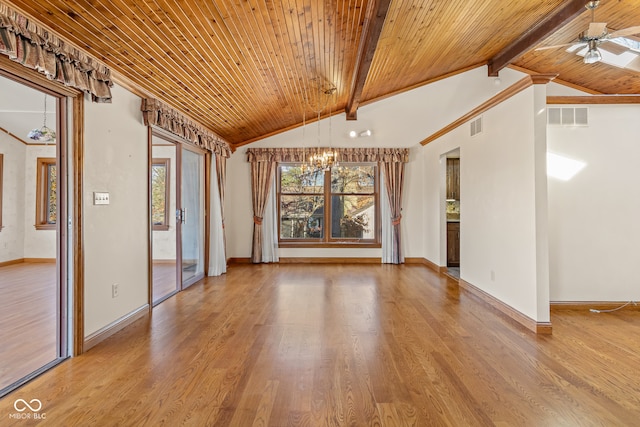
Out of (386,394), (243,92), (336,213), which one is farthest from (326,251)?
(386,394)

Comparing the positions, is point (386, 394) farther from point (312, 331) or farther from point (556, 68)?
point (556, 68)

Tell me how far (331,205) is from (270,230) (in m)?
1.45

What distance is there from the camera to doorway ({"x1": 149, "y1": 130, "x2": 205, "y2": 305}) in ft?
16.3

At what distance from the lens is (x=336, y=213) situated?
7.42 meters

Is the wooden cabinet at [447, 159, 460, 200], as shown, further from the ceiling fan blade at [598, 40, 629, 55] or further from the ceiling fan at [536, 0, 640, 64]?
the ceiling fan at [536, 0, 640, 64]

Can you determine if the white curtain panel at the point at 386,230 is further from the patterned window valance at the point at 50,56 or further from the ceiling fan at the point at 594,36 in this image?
the patterned window valance at the point at 50,56

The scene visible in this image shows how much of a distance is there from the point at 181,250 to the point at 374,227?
13.4 ft

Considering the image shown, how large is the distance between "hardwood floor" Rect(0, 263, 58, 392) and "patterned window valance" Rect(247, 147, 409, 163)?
4.17 meters

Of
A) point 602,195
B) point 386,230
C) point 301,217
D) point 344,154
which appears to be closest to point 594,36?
point 602,195

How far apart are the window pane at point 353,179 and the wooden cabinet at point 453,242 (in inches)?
72.4

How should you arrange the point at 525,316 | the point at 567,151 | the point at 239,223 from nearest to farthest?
the point at 525,316, the point at 567,151, the point at 239,223

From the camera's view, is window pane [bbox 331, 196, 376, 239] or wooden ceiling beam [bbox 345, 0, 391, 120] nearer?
wooden ceiling beam [bbox 345, 0, 391, 120]

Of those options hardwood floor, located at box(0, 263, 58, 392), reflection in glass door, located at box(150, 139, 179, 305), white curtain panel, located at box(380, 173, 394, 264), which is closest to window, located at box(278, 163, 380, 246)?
white curtain panel, located at box(380, 173, 394, 264)

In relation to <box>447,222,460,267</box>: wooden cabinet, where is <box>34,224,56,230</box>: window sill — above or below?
above
